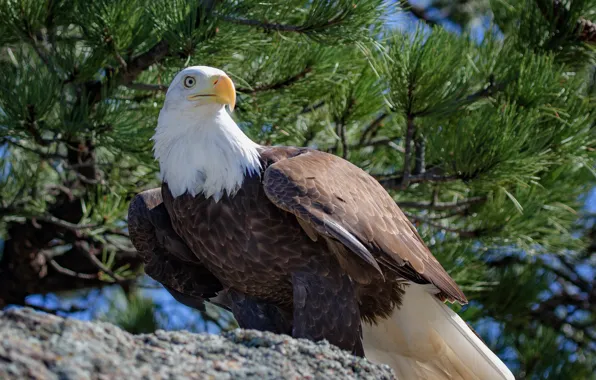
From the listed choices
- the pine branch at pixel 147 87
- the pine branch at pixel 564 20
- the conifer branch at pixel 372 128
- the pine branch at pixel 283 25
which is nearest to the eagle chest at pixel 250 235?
the pine branch at pixel 147 87

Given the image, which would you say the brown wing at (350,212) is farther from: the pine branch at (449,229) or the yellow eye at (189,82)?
the pine branch at (449,229)

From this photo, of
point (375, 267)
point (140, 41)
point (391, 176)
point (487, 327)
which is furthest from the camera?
point (487, 327)

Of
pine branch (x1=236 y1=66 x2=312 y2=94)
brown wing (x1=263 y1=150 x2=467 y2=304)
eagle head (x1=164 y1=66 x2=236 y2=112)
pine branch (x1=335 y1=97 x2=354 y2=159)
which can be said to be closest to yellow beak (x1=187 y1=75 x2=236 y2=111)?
eagle head (x1=164 y1=66 x2=236 y2=112)

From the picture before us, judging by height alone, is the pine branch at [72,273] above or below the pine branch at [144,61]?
below

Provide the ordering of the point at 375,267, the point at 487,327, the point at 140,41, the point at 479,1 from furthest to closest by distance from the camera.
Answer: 1. the point at 479,1
2. the point at 487,327
3. the point at 140,41
4. the point at 375,267

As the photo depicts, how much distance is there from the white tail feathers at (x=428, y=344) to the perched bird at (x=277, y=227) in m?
0.02

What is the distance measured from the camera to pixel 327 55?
12.1 ft

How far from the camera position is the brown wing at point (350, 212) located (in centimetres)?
297

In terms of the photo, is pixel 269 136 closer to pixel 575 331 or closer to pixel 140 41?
pixel 140 41

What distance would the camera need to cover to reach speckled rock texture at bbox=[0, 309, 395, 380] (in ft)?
6.68

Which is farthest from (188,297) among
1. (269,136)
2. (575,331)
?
(575,331)

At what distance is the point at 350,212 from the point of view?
307 cm

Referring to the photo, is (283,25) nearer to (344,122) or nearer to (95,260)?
(344,122)

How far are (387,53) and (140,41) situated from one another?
0.91 meters
